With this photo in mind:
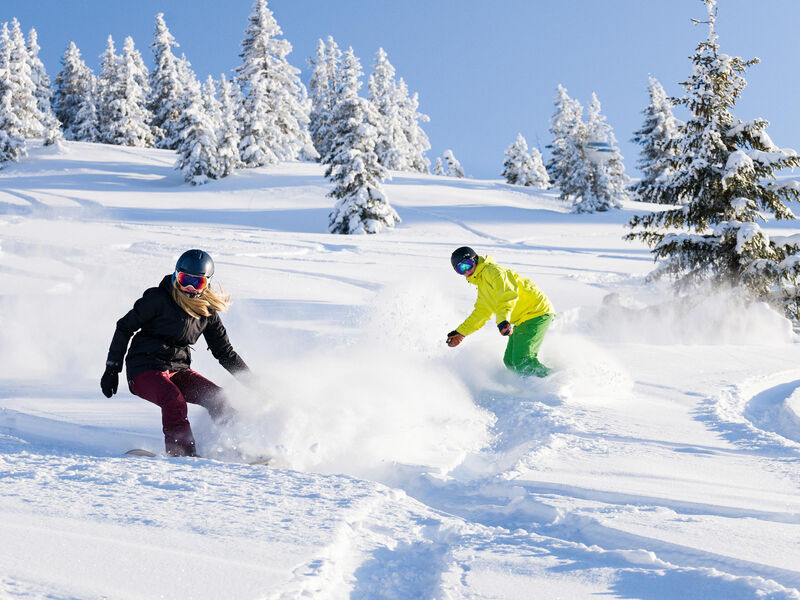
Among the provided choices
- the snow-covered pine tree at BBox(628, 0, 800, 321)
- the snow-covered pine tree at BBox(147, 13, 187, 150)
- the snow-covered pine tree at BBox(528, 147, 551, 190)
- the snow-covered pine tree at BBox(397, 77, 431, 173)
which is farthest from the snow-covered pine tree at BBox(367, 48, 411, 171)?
the snow-covered pine tree at BBox(628, 0, 800, 321)

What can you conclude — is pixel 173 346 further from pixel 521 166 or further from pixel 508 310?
pixel 521 166

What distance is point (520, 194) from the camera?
42.3 meters

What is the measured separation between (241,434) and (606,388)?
3.72 metres

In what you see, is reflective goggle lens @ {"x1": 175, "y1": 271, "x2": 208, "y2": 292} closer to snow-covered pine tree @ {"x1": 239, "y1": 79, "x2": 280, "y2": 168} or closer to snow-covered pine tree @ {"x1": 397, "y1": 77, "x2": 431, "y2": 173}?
snow-covered pine tree @ {"x1": 239, "y1": 79, "x2": 280, "y2": 168}

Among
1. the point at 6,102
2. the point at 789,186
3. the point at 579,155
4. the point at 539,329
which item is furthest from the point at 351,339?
the point at 6,102

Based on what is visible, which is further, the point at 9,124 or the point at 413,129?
the point at 413,129

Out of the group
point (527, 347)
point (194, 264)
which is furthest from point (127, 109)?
point (194, 264)

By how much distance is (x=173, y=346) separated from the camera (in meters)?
4.79

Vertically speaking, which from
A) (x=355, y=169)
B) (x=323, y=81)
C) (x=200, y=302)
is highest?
(x=323, y=81)

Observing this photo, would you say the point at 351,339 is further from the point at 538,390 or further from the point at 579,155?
the point at 579,155

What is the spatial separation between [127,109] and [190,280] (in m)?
51.2

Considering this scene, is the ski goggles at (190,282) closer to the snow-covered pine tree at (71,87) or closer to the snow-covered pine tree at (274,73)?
the snow-covered pine tree at (274,73)

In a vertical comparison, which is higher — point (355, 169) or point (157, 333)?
point (355, 169)

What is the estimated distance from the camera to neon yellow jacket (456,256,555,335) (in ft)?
20.8
